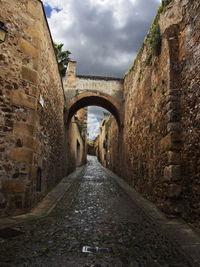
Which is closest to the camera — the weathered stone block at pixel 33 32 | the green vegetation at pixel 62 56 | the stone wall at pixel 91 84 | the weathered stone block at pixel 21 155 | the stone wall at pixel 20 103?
the stone wall at pixel 20 103

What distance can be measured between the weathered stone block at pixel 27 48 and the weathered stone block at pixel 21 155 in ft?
7.46

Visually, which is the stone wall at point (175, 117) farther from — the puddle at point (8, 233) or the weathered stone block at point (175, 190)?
the puddle at point (8, 233)

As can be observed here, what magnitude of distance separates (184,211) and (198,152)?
1.28 meters

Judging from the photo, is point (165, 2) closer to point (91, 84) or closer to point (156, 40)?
point (156, 40)

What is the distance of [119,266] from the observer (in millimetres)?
2291

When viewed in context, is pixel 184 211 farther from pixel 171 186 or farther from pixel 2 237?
pixel 2 237

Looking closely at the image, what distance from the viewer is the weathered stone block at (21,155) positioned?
418 cm

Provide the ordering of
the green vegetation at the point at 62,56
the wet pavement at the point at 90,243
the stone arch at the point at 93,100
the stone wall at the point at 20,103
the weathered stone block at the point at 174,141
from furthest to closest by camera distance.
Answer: the green vegetation at the point at 62,56
the stone arch at the point at 93,100
the weathered stone block at the point at 174,141
the stone wall at the point at 20,103
the wet pavement at the point at 90,243

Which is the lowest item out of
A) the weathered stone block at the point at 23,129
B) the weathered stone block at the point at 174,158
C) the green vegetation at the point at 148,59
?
the weathered stone block at the point at 174,158

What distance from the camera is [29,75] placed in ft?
15.3

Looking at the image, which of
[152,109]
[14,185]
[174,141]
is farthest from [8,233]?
→ [152,109]

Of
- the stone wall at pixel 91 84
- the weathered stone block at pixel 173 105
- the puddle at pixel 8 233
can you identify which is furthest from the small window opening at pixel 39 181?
the stone wall at pixel 91 84

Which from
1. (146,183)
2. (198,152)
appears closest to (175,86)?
(198,152)

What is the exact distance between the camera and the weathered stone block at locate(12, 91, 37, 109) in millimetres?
4328
